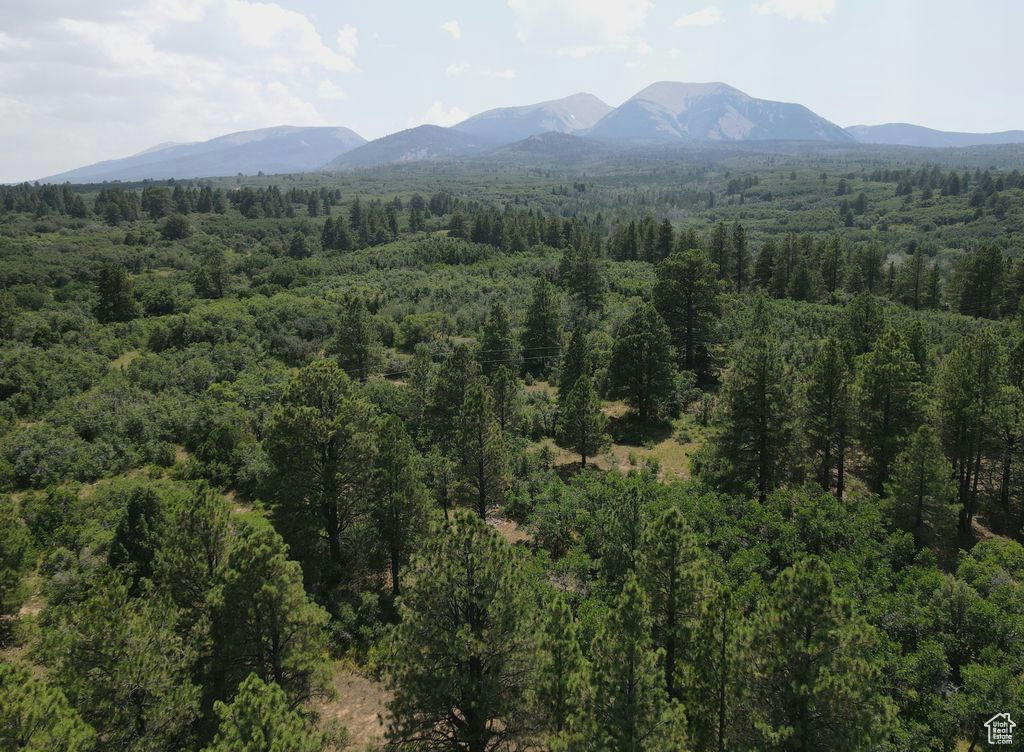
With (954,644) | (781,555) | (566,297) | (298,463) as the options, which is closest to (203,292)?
(566,297)

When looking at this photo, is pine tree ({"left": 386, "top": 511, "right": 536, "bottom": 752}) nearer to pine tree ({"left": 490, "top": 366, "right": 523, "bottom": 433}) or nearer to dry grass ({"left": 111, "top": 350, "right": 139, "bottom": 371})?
pine tree ({"left": 490, "top": 366, "right": 523, "bottom": 433})

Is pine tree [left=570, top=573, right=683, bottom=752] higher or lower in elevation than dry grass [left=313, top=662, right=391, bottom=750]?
higher

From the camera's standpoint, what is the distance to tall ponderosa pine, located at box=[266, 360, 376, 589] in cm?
2331

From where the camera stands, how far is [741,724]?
13125 millimetres

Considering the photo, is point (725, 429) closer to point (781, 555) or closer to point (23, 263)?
point (781, 555)

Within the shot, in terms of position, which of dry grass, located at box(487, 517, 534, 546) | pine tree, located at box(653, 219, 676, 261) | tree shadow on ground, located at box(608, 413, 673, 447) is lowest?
dry grass, located at box(487, 517, 534, 546)

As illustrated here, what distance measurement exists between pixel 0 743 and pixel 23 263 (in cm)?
9013

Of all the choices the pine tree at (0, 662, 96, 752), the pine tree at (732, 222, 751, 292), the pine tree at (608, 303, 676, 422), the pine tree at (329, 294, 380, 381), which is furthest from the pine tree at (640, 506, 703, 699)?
the pine tree at (732, 222, 751, 292)

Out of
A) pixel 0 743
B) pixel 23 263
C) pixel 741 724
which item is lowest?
pixel 741 724

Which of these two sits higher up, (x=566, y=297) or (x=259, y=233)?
(x=259, y=233)

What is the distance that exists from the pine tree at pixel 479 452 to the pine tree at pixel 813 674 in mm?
15158

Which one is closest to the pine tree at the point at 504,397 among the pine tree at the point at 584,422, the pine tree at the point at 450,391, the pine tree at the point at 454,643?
the pine tree at the point at 450,391

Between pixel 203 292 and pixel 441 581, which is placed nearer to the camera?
pixel 441 581

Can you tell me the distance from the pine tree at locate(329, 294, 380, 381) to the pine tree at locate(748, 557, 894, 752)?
39.1 m
